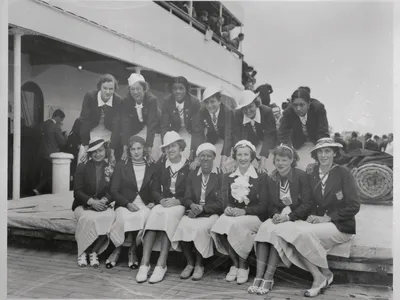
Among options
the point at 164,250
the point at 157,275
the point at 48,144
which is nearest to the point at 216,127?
the point at 164,250

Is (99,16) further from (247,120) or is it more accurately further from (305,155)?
(305,155)

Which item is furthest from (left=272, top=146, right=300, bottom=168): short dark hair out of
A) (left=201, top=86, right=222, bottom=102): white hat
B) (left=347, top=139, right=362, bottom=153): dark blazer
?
(left=201, top=86, right=222, bottom=102): white hat

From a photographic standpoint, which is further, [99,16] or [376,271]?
[99,16]

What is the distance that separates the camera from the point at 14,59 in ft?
10.4

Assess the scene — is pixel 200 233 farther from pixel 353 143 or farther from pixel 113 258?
pixel 353 143

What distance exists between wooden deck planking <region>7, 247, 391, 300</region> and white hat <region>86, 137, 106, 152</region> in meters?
0.83

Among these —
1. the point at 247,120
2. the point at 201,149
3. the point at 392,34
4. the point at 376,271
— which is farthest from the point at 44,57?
the point at 376,271

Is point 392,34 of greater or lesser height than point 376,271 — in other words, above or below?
above

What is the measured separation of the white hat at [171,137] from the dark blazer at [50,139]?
752 millimetres

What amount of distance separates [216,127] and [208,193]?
0.48 meters

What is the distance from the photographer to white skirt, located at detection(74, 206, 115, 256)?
322cm

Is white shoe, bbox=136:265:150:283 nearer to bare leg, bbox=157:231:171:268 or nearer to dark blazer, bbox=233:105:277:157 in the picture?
bare leg, bbox=157:231:171:268

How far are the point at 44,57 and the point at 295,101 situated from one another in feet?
6.01

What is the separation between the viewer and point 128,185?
10.5 feet
